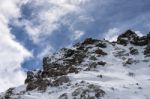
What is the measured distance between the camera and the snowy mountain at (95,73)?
43844 mm

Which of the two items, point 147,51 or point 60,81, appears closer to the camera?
point 60,81

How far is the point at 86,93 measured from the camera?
142 ft

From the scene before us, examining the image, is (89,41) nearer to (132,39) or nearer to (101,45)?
(101,45)

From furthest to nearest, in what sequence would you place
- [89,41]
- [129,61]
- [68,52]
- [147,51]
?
[89,41]
[68,52]
[147,51]
[129,61]

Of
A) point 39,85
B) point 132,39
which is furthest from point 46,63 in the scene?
point 132,39

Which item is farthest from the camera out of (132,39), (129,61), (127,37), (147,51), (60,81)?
(127,37)

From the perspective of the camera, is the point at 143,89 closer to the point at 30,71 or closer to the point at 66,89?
the point at 66,89

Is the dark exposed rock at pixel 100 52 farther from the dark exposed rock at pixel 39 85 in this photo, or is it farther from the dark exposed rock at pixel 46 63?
the dark exposed rock at pixel 39 85

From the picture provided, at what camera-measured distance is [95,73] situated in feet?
177

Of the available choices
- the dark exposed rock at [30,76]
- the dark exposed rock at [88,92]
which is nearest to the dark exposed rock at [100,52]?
the dark exposed rock at [30,76]

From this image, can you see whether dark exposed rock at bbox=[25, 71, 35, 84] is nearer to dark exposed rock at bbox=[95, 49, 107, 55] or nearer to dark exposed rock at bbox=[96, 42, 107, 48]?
dark exposed rock at bbox=[95, 49, 107, 55]

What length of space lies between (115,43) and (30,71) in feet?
56.7

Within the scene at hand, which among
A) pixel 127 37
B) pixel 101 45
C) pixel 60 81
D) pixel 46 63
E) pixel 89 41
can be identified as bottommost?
pixel 60 81

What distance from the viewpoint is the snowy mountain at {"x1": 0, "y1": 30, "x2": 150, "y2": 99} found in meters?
43.8
